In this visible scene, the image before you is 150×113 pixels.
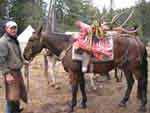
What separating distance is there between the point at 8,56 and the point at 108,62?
93.7 inches

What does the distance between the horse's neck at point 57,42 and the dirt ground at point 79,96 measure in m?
1.31

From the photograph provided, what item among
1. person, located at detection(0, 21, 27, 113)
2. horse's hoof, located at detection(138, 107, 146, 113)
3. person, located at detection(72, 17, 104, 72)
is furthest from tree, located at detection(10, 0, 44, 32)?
person, located at detection(0, 21, 27, 113)

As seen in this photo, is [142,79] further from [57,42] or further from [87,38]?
[57,42]

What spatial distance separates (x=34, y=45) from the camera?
8.41 meters

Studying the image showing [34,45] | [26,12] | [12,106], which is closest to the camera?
[12,106]

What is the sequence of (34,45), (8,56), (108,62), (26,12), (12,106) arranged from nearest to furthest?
(8,56)
(12,106)
(108,62)
(34,45)
(26,12)

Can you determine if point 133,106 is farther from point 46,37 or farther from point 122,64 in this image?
point 46,37

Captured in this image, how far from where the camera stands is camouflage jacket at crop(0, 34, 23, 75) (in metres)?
6.77

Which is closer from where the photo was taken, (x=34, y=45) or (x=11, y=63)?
(x=11, y=63)

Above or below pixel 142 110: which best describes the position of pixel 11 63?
above

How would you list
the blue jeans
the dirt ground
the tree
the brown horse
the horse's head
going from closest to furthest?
the blue jeans
the brown horse
the horse's head
the dirt ground
the tree

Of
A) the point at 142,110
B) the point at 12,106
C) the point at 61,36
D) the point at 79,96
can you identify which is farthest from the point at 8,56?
the point at 79,96

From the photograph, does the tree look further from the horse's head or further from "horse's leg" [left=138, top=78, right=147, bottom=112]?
"horse's leg" [left=138, top=78, right=147, bottom=112]

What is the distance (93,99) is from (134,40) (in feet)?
6.35
